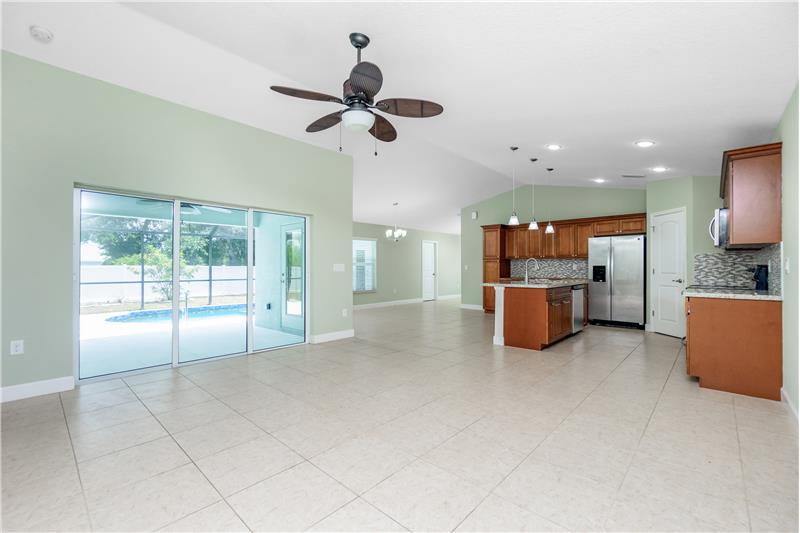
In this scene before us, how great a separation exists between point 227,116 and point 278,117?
0.58m

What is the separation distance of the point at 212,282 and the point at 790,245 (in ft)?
18.8

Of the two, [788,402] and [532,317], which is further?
[532,317]

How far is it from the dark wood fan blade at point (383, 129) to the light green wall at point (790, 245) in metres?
3.04

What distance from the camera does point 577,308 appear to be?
635 centimetres

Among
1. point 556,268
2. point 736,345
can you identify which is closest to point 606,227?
point 556,268

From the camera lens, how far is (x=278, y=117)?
4637 mm

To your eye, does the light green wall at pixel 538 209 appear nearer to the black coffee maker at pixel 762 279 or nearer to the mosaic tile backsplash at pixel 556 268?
the mosaic tile backsplash at pixel 556 268

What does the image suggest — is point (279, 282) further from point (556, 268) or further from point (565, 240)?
point (556, 268)

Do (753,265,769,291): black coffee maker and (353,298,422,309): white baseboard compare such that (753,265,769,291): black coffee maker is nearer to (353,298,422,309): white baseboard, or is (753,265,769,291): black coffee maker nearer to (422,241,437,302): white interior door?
(353,298,422,309): white baseboard

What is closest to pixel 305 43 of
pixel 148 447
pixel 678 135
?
pixel 148 447

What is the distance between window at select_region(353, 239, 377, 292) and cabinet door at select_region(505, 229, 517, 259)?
371 cm

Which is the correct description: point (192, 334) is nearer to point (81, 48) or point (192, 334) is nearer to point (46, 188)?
point (46, 188)

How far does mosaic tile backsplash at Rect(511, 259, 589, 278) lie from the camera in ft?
27.0

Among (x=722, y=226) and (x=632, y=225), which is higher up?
(x=632, y=225)
